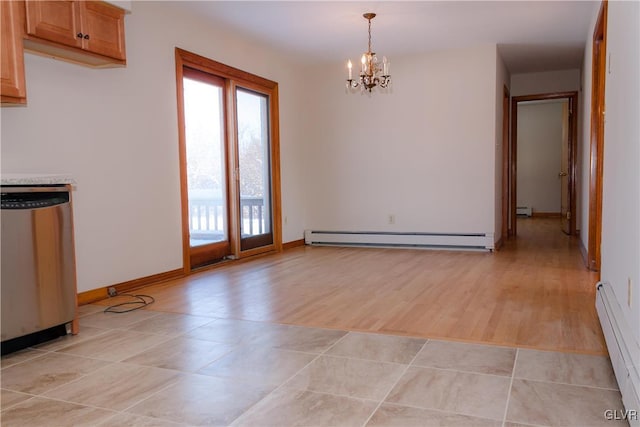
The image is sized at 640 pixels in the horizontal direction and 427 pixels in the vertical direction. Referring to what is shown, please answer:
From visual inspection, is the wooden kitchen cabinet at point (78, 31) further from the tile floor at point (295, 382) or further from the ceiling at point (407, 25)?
the tile floor at point (295, 382)

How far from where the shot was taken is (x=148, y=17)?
4008 mm

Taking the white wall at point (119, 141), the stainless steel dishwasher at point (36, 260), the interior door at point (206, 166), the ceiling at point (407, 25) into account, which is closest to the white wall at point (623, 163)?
the ceiling at point (407, 25)

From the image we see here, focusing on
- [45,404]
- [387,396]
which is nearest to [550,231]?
[387,396]

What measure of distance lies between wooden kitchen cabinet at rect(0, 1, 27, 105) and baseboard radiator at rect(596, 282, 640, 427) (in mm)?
3141

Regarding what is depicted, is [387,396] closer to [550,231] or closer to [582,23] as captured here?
[582,23]

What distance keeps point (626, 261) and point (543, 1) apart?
10.5 feet

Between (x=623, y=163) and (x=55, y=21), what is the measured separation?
313 cm

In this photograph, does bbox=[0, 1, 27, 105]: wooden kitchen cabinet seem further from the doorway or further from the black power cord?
the doorway

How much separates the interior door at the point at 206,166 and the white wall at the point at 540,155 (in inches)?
325

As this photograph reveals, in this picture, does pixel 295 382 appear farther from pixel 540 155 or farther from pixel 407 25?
pixel 540 155

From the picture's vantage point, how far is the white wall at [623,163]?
1735 millimetres

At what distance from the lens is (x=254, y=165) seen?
5.71 metres

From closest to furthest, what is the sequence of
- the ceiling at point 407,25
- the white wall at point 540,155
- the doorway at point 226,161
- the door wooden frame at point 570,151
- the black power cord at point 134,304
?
1. the black power cord at point 134,304
2. the ceiling at point 407,25
3. the doorway at point 226,161
4. the door wooden frame at point 570,151
5. the white wall at point 540,155

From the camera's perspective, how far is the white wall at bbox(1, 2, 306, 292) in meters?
3.15
